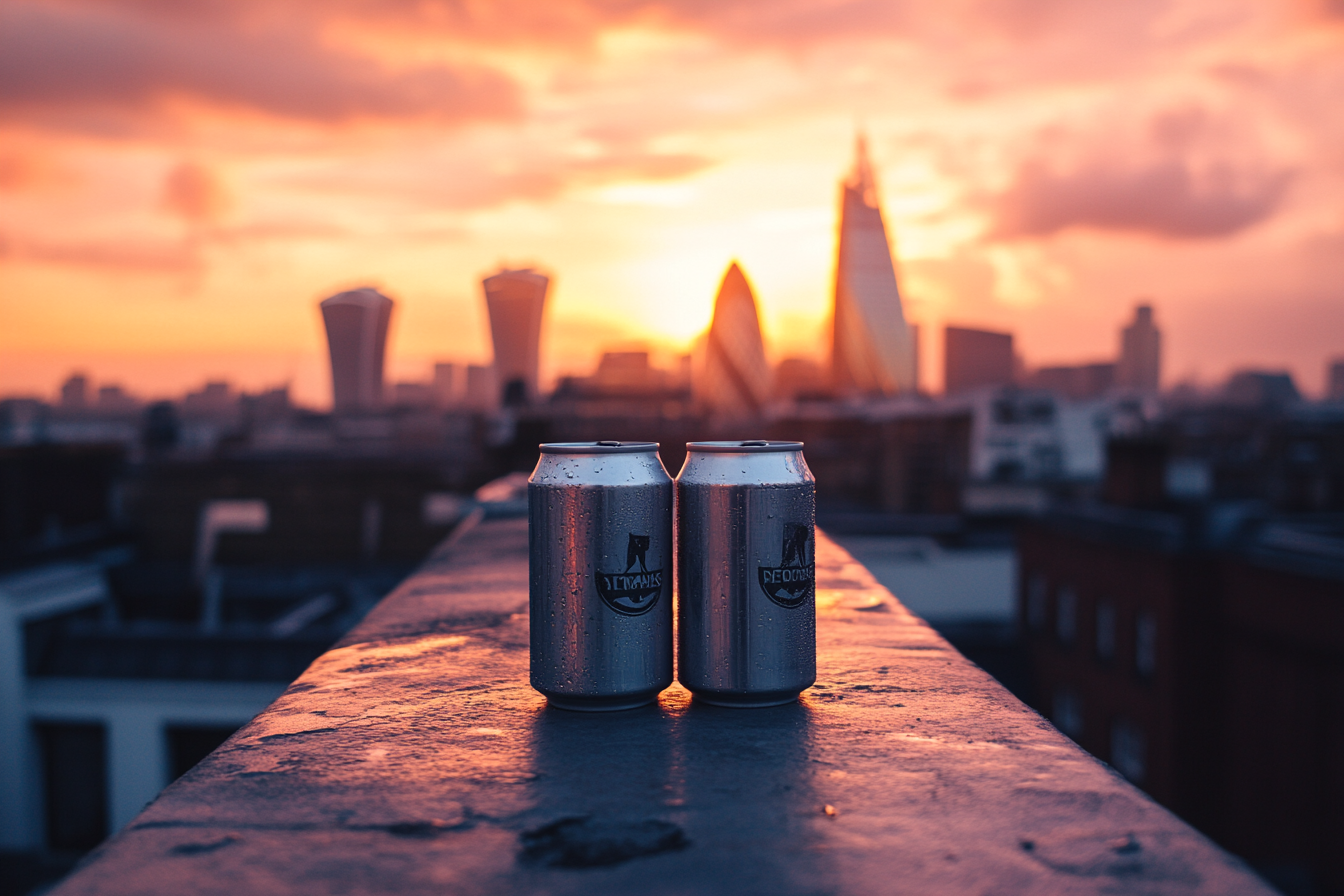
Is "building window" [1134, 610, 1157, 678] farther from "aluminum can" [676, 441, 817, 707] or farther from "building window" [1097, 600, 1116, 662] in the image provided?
"aluminum can" [676, 441, 817, 707]

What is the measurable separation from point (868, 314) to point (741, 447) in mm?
158103

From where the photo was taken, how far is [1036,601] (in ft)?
79.2

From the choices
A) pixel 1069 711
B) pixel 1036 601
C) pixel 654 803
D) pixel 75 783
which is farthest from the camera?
pixel 1036 601

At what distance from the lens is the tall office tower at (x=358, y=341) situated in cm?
16100

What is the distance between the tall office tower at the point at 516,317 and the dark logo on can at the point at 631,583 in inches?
6238

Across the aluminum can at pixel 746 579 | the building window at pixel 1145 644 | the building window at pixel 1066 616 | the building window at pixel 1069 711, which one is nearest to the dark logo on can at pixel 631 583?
the aluminum can at pixel 746 579

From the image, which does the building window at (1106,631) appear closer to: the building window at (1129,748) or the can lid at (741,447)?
the building window at (1129,748)

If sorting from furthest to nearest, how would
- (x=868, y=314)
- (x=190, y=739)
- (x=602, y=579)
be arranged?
(x=868, y=314), (x=190, y=739), (x=602, y=579)

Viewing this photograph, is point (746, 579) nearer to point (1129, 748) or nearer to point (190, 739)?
point (190, 739)

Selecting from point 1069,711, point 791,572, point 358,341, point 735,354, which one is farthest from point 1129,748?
point 358,341

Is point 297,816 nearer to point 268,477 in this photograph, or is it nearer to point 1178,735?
point 1178,735

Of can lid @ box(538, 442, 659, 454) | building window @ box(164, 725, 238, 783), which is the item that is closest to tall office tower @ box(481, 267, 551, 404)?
building window @ box(164, 725, 238, 783)

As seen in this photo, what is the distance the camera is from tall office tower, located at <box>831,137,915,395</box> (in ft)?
505

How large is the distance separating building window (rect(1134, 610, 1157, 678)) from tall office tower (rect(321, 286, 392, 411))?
15388 centimetres
